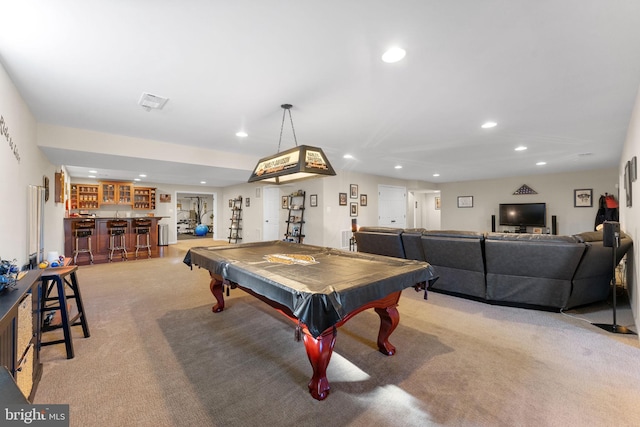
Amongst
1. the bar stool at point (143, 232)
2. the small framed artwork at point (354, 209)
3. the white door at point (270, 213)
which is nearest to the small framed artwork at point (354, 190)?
the small framed artwork at point (354, 209)

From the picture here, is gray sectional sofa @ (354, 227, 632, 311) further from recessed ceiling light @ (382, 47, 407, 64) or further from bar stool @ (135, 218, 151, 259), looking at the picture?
bar stool @ (135, 218, 151, 259)

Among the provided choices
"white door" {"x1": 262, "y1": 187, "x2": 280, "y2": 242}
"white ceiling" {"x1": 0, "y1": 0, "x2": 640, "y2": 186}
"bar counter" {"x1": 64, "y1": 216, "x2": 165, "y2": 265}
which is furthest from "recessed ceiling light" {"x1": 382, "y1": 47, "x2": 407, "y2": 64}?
"bar counter" {"x1": 64, "y1": 216, "x2": 165, "y2": 265}

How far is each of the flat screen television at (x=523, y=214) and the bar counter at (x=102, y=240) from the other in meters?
10.0

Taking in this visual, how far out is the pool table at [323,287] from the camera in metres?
1.55

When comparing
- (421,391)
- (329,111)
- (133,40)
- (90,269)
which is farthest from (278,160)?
(90,269)

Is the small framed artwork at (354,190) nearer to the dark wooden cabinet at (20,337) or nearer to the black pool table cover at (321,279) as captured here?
the black pool table cover at (321,279)

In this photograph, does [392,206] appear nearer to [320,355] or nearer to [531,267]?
[531,267]

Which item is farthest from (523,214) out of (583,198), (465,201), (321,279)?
(321,279)

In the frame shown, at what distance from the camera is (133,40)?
185 cm

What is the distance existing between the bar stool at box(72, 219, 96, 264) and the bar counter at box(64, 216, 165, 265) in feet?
0.10

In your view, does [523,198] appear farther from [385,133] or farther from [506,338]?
[506,338]

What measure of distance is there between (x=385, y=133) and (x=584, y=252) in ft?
8.74

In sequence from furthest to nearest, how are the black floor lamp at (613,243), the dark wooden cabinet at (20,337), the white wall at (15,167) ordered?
the black floor lamp at (613,243)
the white wall at (15,167)
the dark wooden cabinet at (20,337)

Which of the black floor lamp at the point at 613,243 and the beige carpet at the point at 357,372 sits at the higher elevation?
the black floor lamp at the point at 613,243
